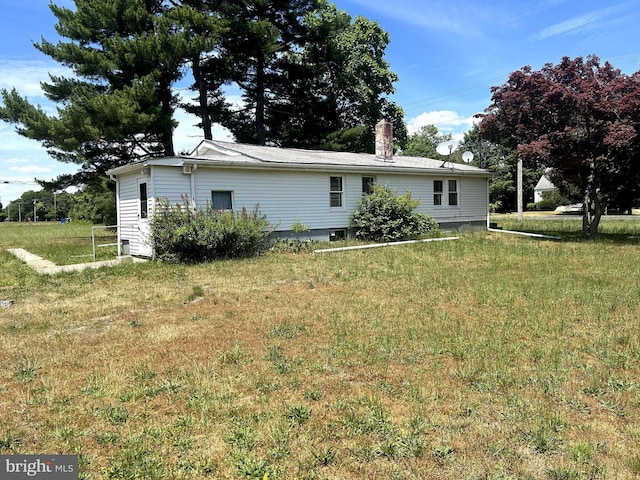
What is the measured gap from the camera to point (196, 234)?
33.0 feet

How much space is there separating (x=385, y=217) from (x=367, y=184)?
A: 5.72ft

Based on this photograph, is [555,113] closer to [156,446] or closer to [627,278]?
[627,278]

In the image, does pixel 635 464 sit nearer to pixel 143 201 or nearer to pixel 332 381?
pixel 332 381

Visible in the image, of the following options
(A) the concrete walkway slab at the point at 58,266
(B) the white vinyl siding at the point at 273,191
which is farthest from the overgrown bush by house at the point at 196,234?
(A) the concrete walkway slab at the point at 58,266

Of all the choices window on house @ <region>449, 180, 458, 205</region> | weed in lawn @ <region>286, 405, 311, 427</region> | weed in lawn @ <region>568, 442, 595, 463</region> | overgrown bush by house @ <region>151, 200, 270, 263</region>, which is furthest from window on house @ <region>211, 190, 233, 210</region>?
weed in lawn @ <region>568, 442, 595, 463</region>

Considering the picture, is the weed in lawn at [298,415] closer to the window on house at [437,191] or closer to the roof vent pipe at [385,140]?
the roof vent pipe at [385,140]

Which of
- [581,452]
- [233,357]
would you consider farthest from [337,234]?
[581,452]

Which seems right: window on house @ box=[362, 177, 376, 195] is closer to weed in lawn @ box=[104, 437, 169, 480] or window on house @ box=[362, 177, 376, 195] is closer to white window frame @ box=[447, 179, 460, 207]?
white window frame @ box=[447, 179, 460, 207]

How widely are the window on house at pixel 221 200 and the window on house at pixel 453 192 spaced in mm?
9931

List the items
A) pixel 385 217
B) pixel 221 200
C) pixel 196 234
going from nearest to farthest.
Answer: pixel 196 234 < pixel 221 200 < pixel 385 217

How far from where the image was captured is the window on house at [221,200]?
38.3ft

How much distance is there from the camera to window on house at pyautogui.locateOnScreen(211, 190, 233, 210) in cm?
1169

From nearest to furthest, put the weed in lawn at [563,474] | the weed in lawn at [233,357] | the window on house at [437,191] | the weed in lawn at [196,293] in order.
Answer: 1. the weed in lawn at [563,474]
2. the weed in lawn at [233,357]
3. the weed in lawn at [196,293]
4. the window on house at [437,191]

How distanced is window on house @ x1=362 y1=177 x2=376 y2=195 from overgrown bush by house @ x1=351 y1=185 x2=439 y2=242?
45 cm
